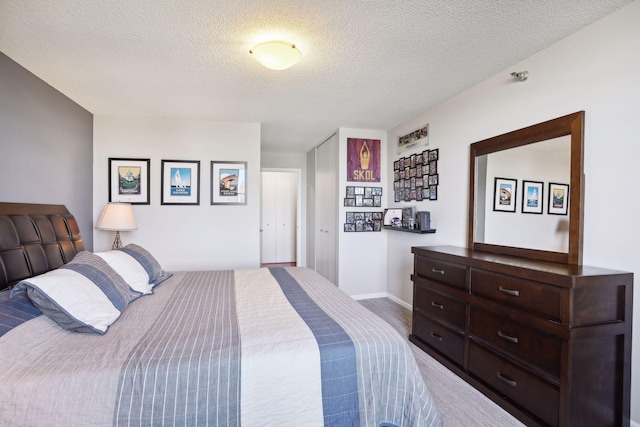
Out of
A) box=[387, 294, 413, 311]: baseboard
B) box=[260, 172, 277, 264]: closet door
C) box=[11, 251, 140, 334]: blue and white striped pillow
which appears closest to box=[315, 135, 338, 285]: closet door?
box=[387, 294, 413, 311]: baseboard

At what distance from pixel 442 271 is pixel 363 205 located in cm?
194

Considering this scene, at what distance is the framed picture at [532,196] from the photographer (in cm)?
214

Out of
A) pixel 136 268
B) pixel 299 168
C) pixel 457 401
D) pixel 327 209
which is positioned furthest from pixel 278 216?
pixel 457 401

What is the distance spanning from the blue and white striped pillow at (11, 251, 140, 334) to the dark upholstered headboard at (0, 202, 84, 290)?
1.45 feet

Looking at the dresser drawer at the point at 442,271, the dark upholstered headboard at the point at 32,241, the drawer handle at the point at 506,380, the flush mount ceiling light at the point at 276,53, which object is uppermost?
the flush mount ceiling light at the point at 276,53

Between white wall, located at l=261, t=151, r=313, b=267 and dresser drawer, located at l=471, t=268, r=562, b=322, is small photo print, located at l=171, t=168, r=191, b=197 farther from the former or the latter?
dresser drawer, located at l=471, t=268, r=562, b=322

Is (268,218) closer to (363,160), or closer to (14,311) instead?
(363,160)

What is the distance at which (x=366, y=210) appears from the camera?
4.27 meters

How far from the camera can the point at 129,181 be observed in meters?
3.55

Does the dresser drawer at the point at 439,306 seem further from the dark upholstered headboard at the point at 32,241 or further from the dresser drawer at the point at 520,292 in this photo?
the dark upholstered headboard at the point at 32,241

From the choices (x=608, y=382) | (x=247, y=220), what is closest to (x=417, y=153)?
(x=247, y=220)

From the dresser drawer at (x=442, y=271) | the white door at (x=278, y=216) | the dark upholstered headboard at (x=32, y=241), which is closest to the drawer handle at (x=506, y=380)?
the dresser drawer at (x=442, y=271)

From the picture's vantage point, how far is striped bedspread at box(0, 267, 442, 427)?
1048mm

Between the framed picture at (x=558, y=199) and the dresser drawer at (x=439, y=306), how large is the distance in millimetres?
927
